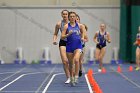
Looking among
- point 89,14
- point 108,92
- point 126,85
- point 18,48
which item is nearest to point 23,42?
point 18,48

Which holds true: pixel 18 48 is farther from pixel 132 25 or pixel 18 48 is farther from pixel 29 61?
pixel 132 25

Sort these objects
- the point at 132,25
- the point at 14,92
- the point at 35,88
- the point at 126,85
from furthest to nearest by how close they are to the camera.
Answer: the point at 132,25
the point at 126,85
the point at 35,88
the point at 14,92

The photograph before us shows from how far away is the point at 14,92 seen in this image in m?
10.3

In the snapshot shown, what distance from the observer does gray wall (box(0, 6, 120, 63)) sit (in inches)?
988

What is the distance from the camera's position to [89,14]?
25.1 meters

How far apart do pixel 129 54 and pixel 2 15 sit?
7237 mm

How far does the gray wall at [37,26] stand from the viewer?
25094 millimetres

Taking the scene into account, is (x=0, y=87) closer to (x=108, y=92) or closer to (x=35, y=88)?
(x=35, y=88)

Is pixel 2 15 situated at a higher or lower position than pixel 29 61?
higher

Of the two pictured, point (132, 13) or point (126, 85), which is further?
point (132, 13)

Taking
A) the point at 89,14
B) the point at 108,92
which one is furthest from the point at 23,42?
the point at 108,92

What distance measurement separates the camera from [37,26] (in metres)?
25.1

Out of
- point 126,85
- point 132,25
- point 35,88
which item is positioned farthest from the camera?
point 132,25

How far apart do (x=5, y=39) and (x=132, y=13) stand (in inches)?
277
